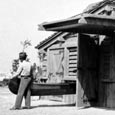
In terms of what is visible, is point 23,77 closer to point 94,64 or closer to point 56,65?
point 94,64

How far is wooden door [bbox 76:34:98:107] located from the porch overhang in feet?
1.68

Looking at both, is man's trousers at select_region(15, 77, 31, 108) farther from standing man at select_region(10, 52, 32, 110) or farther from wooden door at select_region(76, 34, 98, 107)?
wooden door at select_region(76, 34, 98, 107)

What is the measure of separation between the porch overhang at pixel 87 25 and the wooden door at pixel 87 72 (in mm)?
512

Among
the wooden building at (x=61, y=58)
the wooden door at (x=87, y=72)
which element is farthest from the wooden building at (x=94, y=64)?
the wooden building at (x=61, y=58)

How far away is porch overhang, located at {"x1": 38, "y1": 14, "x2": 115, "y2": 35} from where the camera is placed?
12.5 m

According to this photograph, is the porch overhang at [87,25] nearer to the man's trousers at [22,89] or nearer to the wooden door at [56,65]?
the man's trousers at [22,89]

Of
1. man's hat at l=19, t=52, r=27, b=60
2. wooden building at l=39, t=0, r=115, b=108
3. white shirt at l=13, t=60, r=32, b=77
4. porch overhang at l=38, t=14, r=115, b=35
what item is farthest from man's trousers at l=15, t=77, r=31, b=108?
porch overhang at l=38, t=14, r=115, b=35

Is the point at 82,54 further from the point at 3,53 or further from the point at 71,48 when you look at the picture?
the point at 3,53

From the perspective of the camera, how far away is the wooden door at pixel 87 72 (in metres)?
14.9

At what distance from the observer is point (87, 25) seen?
13328 mm

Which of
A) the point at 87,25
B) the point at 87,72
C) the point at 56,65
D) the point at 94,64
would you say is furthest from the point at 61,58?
the point at 87,25

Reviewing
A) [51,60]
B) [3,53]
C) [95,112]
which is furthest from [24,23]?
[95,112]

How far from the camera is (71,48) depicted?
1809 cm

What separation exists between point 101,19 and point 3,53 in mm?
87731
